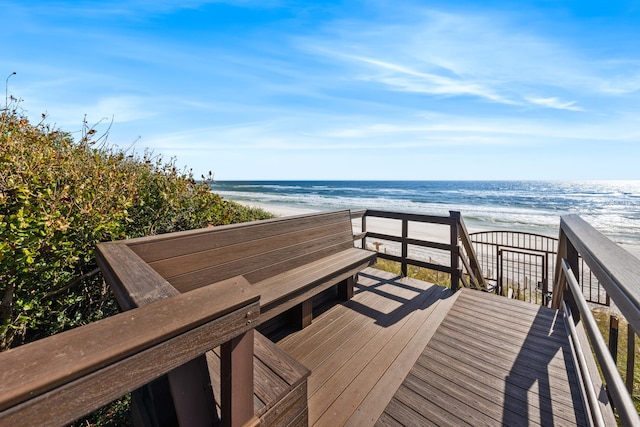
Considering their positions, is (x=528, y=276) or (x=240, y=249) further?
(x=528, y=276)

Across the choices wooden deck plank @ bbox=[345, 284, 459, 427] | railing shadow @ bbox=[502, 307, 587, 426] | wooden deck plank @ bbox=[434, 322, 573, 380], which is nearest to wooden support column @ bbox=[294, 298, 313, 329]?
wooden deck plank @ bbox=[345, 284, 459, 427]

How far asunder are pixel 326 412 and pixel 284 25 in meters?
7.47

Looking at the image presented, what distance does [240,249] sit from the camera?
7.84 ft

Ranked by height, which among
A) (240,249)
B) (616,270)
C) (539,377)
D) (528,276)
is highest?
(616,270)

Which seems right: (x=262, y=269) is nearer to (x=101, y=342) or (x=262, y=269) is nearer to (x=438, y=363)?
(x=438, y=363)

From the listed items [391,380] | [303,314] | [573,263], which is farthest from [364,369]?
[573,263]

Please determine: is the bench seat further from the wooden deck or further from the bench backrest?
the wooden deck

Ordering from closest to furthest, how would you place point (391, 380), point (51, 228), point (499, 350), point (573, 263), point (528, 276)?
point (51, 228), point (391, 380), point (573, 263), point (499, 350), point (528, 276)

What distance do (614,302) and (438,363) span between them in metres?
1.64

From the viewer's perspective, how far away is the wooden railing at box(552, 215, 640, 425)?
885 millimetres

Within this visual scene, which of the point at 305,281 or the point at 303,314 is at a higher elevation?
the point at 305,281

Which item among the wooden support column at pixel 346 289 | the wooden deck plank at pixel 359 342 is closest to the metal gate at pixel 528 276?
the wooden deck plank at pixel 359 342

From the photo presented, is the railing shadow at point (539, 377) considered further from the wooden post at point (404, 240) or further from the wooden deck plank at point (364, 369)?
the wooden post at point (404, 240)

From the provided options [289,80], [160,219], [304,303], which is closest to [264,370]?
[304,303]
